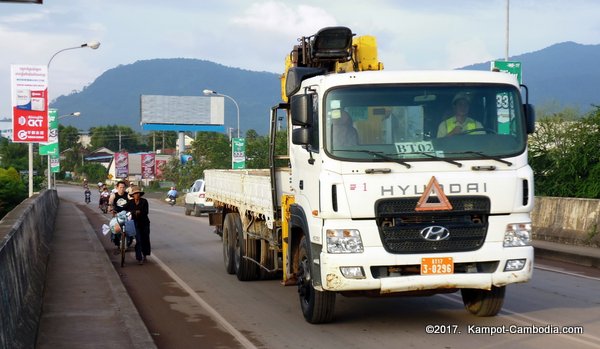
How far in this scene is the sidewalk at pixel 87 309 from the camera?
9.12 m

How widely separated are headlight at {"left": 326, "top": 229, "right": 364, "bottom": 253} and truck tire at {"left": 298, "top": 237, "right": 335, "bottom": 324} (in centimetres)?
64

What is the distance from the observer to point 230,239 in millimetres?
15664

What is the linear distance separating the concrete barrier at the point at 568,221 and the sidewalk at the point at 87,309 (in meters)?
10.3

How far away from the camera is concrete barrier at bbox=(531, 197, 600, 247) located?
757 inches

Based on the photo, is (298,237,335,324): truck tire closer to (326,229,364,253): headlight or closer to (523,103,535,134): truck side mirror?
(326,229,364,253): headlight

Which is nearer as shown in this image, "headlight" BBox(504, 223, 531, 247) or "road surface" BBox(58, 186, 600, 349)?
"road surface" BBox(58, 186, 600, 349)

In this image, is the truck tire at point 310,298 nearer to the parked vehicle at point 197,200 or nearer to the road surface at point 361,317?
the road surface at point 361,317

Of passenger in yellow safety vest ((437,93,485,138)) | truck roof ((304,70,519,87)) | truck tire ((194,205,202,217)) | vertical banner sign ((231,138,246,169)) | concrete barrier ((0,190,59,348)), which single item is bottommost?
truck tire ((194,205,202,217))

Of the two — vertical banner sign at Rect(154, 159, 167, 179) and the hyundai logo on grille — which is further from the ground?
the hyundai logo on grille

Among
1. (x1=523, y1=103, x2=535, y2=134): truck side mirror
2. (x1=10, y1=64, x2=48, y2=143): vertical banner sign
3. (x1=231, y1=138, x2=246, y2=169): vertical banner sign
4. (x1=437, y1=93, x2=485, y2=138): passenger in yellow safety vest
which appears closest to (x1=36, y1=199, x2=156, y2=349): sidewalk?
(x1=437, y1=93, x2=485, y2=138): passenger in yellow safety vest

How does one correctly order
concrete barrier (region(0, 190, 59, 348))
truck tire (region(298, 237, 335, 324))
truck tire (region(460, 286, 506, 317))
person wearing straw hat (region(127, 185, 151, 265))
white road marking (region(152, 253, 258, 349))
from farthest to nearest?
person wearing straw hat (region(127, 185, 151, 265)) < truck tire (region(460, 286, 506, 317)) < truck tire (region(298, 237, 335, 324)) < white road marking (region(152, 253, 258, 349)) < concrete barrier (region(0, 190, 59, 348))

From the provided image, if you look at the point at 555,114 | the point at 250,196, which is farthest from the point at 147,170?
the point at 250,196

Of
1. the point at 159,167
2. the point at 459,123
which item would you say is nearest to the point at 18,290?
the point at 459,123

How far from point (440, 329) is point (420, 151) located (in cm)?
204
